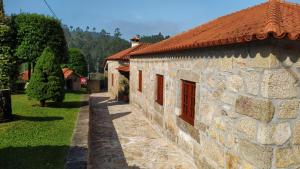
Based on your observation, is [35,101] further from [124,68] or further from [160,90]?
[124,68]

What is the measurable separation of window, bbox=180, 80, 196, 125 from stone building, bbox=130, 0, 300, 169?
0.09ft

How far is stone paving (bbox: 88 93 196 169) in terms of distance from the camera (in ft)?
24.1

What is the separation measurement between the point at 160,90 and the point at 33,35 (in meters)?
11.7

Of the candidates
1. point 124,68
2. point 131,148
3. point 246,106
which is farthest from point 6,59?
point 246,106

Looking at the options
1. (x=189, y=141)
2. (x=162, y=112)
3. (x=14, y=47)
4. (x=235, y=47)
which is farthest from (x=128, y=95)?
(x=235, y=47)

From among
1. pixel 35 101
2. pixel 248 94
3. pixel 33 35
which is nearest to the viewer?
pixel 248 94

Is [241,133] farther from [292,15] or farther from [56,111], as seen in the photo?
[56,111]

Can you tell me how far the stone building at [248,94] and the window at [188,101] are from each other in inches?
1.1

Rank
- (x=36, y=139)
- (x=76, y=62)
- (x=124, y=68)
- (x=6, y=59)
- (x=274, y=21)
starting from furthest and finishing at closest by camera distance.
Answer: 1. (x=76, y=62)
2. (x=124, y=68)
3. (x=6, y=59)
4. (x=36, y=139)
5. (x=274, y=21)

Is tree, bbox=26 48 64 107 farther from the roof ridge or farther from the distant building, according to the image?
the distant building

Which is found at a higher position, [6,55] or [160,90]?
[6,55]

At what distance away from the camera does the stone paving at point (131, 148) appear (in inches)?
289

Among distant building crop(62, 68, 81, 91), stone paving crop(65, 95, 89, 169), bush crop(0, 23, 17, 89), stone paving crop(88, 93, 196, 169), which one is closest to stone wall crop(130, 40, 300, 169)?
stone paving crop(88, 93, 196, 169)

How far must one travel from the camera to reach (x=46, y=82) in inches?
490
